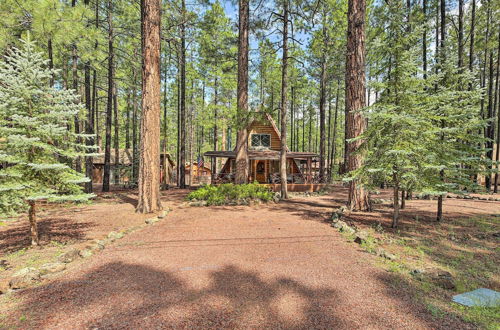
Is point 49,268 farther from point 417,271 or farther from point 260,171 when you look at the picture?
point 260,171

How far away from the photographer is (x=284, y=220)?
23.9 ft

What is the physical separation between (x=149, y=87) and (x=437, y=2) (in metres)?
20.3

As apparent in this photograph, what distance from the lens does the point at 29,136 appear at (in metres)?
4.52

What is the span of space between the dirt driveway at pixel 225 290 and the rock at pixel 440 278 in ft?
1.79

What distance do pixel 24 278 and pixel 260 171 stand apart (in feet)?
60.8

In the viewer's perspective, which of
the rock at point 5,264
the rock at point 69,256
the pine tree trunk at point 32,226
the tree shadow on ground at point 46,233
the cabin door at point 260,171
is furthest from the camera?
the cabin door at point 260,171

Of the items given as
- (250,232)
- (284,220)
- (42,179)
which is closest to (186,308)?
(250,232)

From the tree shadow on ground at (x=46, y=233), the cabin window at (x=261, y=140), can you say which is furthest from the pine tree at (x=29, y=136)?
the cabin window at (x=261, y=140)

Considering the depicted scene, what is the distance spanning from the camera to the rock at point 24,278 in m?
3.15

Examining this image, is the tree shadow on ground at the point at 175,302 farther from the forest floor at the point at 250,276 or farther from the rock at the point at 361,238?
the rock at the point at 361,238

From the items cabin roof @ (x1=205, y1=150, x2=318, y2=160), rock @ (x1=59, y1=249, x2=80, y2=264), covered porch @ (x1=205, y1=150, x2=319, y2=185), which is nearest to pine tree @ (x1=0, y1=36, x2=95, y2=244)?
rock @ (x1=59, y1=249, x2=80, y2=264)

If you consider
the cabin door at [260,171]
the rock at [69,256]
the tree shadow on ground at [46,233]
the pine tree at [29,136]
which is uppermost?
the pine tree at [29,136]

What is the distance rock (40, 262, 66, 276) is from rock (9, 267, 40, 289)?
0.28 feet

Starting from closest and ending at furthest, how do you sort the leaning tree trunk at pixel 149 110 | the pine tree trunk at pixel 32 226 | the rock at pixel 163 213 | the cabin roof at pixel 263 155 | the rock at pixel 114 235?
the pine tree trunk at pixel 32 226, the rock at pixel 114 235, the rock at pixel 163 213, the leaning tree trunk at pixel 149 110, the cabin roof at pixel 263 155
